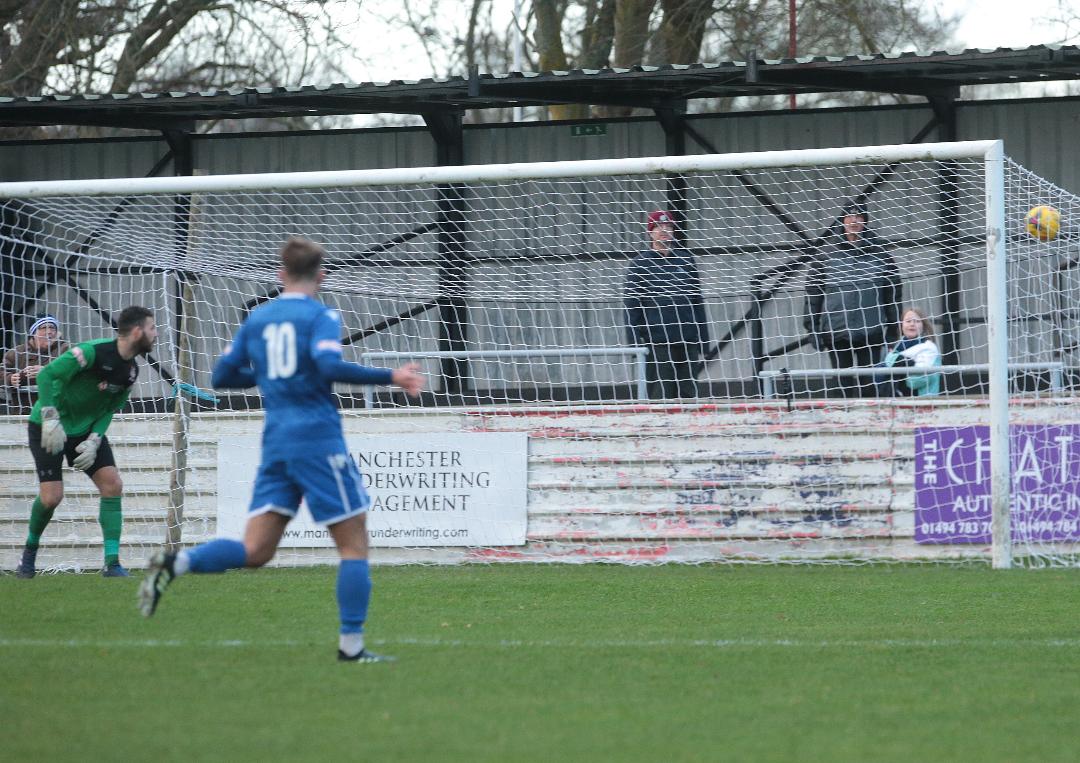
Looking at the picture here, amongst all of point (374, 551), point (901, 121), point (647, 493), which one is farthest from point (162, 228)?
point (901, 121)

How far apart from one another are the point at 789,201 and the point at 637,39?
25.3ft

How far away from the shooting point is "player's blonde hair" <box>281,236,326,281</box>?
6.02 m

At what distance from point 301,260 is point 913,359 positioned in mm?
7163

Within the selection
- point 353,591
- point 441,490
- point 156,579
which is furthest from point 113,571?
point 353,591

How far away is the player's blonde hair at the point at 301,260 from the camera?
19.7ft

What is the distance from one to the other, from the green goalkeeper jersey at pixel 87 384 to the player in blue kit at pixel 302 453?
4.11m

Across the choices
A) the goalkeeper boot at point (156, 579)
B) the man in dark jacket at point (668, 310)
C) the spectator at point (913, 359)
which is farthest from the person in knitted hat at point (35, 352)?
the spectator at point (913, 359)

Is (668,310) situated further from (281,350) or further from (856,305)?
(281,350)

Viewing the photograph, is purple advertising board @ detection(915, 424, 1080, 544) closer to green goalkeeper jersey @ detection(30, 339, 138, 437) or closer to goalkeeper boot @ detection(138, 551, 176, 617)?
green goalkeeper jersey @ detection(30, 339, 138, 437)

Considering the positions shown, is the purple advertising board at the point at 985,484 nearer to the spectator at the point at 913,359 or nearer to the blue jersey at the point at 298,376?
the spectator at the point at 913,359

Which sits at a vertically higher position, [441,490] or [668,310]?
[668,310]

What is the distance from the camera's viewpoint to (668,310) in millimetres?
12516

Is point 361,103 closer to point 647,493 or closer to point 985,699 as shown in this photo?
point 647,493

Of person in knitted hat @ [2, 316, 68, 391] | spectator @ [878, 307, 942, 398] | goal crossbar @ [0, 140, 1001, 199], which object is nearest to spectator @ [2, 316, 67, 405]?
person in knitted hat @ [2, 316, 68, 391]
